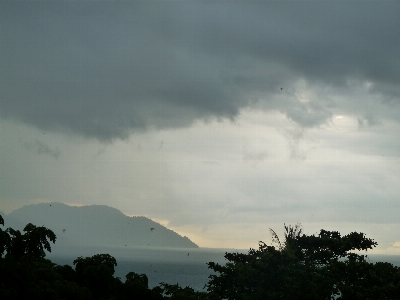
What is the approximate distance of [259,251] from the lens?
36.6 meters

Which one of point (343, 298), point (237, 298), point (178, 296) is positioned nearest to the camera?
point (343, 298)

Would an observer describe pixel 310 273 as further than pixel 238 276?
No

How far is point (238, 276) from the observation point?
32.3 meters

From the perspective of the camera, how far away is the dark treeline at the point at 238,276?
1916cm

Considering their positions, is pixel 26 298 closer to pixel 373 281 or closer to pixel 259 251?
pixel 373 281

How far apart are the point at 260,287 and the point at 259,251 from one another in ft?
19.5

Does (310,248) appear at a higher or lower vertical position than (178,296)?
higher

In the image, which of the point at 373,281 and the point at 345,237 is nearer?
the point at 373,281

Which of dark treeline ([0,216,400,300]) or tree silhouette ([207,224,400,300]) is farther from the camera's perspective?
tree silhouette ([207,224,400,300])

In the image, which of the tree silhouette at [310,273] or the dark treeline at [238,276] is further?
the tree silhouette at [310,273]

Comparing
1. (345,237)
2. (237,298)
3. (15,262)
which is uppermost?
(345,237)

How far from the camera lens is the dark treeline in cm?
1916

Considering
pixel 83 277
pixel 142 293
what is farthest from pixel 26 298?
pixel 142 293

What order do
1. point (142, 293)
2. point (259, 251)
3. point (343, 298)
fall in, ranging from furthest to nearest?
point (259, 251) < point (142, 293) < point (343, 298)
